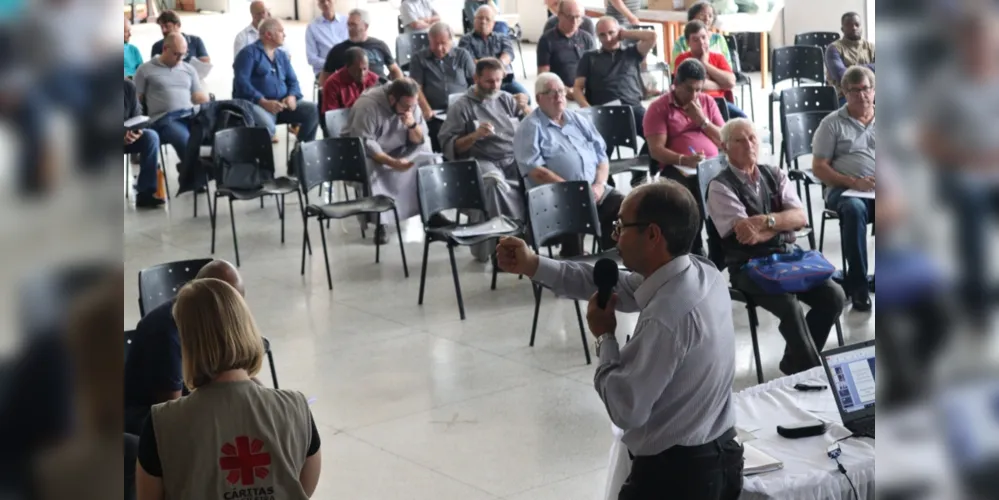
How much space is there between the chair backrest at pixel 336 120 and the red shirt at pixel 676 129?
2.35 metres

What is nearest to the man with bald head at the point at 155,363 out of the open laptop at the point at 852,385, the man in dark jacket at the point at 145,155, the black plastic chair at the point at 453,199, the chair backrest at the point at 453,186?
the open laptop at the point at 852,385

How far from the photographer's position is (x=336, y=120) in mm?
8703

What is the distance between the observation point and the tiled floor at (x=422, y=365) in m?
4.73

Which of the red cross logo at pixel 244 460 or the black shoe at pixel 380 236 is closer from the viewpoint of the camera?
the red cross logo at pixel 244 460

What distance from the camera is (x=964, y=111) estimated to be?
40 centimetres

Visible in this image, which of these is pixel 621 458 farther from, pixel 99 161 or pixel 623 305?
pixel 99 161

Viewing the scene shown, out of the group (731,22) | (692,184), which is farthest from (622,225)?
(731,22)

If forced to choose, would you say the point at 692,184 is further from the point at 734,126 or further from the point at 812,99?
the point at 812,99

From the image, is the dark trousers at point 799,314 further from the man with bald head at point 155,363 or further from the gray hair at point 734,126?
the man with bald head at point 155,363

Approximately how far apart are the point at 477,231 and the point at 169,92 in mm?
4019

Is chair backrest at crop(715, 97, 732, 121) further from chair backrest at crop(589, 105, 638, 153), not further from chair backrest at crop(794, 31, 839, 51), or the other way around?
chair backrest at crop(794, 31, 839, 51)

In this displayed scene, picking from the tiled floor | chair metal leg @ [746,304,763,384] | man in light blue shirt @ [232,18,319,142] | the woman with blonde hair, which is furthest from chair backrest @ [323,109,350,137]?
the woman with blonde hair

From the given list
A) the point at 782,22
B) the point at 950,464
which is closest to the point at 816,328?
the point at 950,464

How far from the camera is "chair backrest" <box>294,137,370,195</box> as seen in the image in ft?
25.5
